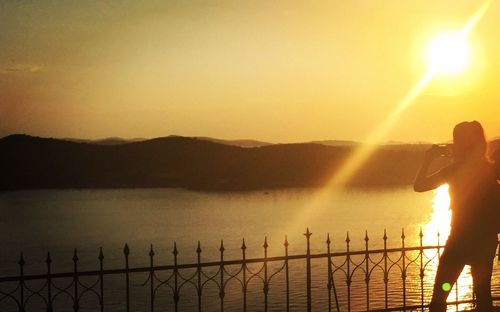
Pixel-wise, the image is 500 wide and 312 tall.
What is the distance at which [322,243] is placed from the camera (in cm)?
7312

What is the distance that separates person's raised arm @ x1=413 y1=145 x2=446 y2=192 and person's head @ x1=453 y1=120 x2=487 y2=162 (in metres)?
0.30

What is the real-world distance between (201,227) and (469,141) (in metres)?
94.3

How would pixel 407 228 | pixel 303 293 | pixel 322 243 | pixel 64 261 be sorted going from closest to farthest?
pixel 303 293 → pixel 64 261 → pixel 322 243 → pixel 407 228

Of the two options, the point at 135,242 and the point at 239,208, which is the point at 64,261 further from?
the point at 239,208

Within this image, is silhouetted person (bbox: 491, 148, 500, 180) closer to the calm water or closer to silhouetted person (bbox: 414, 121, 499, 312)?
silhouetted person (bbox: 414, 121, 499, 312)

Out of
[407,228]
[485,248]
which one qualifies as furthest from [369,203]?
[485,248]

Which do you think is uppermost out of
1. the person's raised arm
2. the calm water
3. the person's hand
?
the person's hand

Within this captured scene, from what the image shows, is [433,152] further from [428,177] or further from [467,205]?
[467,205]

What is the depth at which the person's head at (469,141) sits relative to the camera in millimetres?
7273

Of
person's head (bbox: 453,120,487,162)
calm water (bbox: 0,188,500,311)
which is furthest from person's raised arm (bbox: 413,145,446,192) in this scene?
calm water (bbox: 0,188,500,311)

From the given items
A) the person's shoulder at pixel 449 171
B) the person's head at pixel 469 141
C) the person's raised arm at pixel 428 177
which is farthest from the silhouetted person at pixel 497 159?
the person's raised arm at pixel 428 177

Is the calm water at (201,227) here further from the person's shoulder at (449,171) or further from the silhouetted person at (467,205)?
the person's shoulder at (449,171)

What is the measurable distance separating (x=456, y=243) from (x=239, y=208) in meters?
130

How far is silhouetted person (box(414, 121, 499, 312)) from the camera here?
728cm
